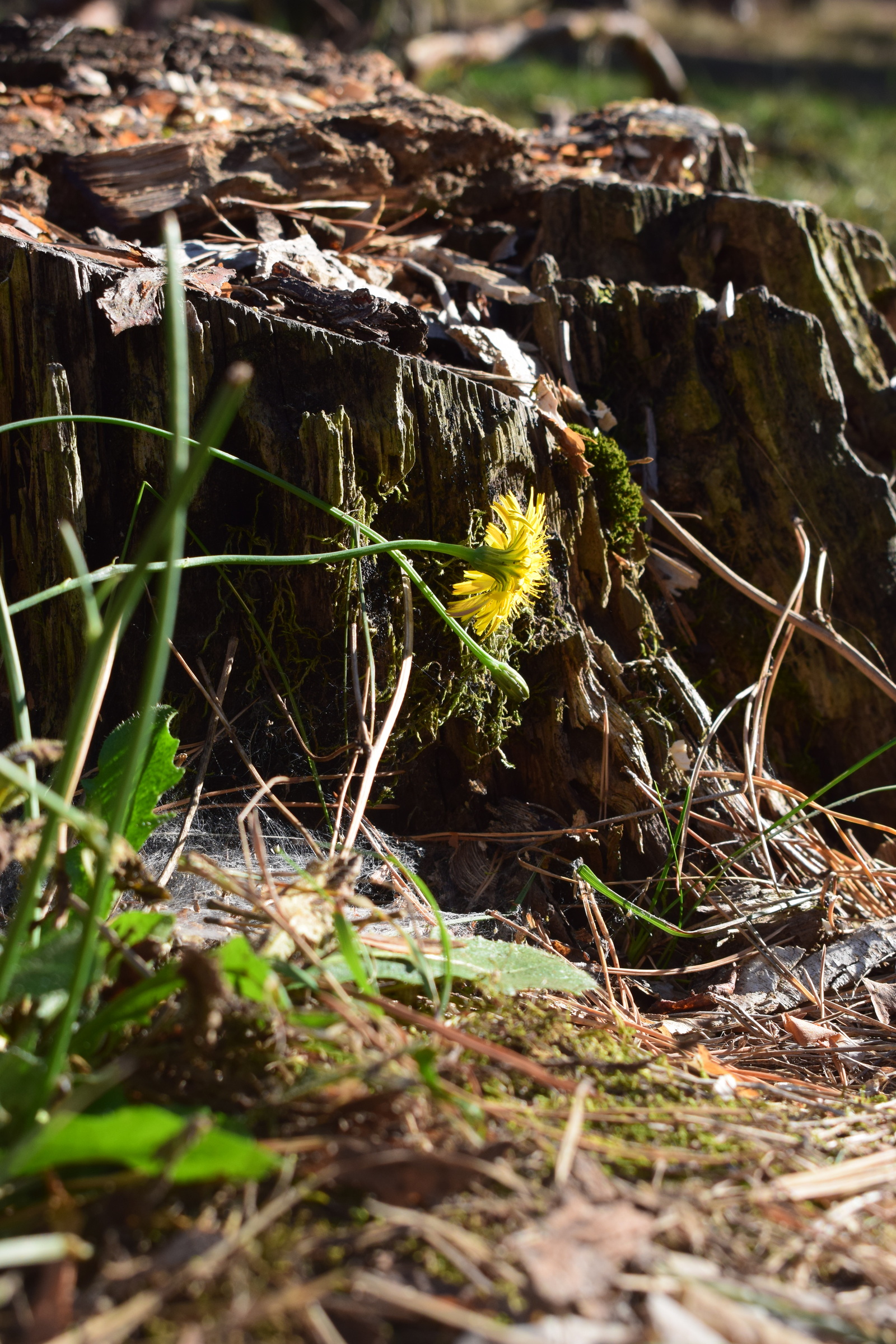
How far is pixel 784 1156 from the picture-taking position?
3.62 feet

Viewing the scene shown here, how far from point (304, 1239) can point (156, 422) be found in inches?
54.9

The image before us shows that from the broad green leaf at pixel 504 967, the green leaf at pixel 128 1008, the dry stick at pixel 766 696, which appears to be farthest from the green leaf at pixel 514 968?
the dry stick at pixel 766 696

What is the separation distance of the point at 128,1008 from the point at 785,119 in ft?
37.5

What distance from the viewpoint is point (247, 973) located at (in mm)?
1096

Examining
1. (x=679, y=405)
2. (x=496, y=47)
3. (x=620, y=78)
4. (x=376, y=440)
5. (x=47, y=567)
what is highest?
(x=620, y=78)

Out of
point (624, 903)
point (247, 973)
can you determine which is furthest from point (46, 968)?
point (624, 903)

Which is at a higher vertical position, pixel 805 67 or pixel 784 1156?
pixel 805 67

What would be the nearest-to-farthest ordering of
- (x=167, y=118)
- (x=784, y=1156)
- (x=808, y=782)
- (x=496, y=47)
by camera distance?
(x=784, y=1156), (x=808, y=782), (x=167, y=118), (x=496, y=47)

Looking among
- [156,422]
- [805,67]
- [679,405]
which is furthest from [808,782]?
[805,67]

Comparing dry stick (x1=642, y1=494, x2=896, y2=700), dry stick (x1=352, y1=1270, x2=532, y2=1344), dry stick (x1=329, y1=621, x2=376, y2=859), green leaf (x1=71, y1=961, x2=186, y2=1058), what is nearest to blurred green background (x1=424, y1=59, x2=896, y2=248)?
dry stick (x1=642, y1=494, x2=896, y2=700)

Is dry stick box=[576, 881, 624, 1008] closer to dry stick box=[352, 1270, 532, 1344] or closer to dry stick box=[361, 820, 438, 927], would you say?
dry stick box=[361, 820, 438, 927]

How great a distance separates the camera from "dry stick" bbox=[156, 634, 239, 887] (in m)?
1.59

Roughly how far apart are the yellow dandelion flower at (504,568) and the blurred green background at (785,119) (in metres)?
5.77

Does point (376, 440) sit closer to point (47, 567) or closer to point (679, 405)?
point (47, 567)
